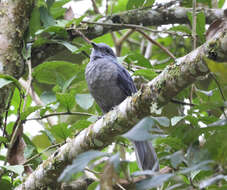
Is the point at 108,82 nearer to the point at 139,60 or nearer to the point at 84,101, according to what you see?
the point at 139,60

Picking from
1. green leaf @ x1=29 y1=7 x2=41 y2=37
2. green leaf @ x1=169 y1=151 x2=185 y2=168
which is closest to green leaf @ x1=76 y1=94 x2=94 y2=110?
green leaf @ x1=29 y1=7 x2=41 y2=37

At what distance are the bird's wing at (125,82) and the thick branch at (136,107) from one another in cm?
140

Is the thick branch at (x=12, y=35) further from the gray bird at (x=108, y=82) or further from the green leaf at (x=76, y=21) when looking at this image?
the gray bird at (x=108, y=82)

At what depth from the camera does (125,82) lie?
4.14 metres

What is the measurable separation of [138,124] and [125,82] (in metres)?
2.49

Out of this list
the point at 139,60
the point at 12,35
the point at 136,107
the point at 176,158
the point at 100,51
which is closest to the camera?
the point at 176,158

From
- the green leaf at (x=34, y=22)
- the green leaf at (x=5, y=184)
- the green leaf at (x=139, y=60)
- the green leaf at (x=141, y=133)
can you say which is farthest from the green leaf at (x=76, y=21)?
the green leaf at (x=141, y=133)

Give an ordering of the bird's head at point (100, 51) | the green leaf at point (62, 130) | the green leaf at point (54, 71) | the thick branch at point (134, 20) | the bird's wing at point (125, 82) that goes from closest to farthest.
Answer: the green leaf at point (62, 130) → the green leaf at point (54, 71) → the bird's wing at point (125, 82) → the thick branch at point (134, 20) → the bird's head at point (100, 51)

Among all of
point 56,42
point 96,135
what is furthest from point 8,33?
point 96,135

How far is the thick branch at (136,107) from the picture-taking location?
2.11 meters

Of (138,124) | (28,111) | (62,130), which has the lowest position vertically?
(62,130)

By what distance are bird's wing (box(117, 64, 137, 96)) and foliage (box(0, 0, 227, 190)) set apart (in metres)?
0.11

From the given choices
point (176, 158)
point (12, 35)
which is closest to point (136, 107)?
point (176, 158)

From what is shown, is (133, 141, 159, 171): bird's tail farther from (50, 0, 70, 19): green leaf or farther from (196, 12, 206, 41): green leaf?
(50, 0, 70, 19): green leaf
